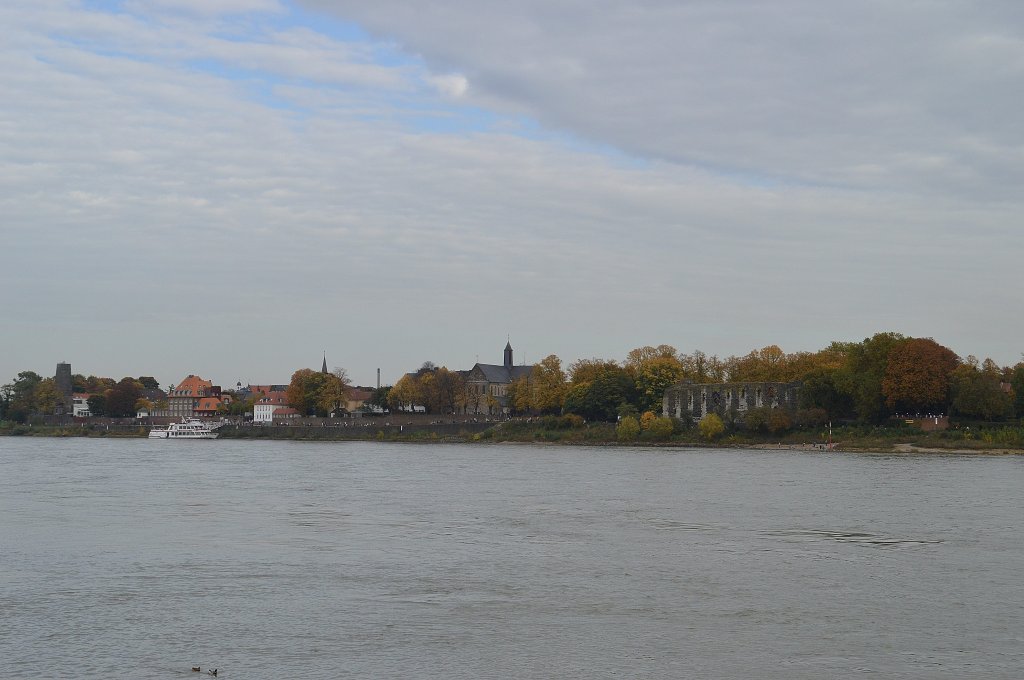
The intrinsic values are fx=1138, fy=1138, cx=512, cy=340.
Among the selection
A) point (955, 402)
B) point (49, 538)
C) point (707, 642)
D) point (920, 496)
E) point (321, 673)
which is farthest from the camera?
point (955, 402)

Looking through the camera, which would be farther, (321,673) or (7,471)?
(7,471)

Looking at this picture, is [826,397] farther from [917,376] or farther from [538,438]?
[538,438]

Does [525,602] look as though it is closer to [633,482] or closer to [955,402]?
[633,482]

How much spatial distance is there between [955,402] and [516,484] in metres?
41.2

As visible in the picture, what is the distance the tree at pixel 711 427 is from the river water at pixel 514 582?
133ft

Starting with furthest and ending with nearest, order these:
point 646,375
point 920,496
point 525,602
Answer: point 646,375, point 920,496, point 525,602

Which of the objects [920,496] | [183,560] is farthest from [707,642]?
[920,496]

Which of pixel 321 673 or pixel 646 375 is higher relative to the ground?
pixel 646 375

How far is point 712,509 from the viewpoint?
35812 mm

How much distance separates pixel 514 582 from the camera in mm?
21781

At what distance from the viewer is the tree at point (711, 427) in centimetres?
8506

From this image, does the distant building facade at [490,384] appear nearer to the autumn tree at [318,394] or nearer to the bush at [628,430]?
the autumn tree at [318,394]

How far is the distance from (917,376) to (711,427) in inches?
628

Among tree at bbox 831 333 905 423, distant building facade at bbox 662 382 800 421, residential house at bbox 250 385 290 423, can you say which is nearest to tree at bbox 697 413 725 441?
distant building facade at bbox 662 382 800 421
